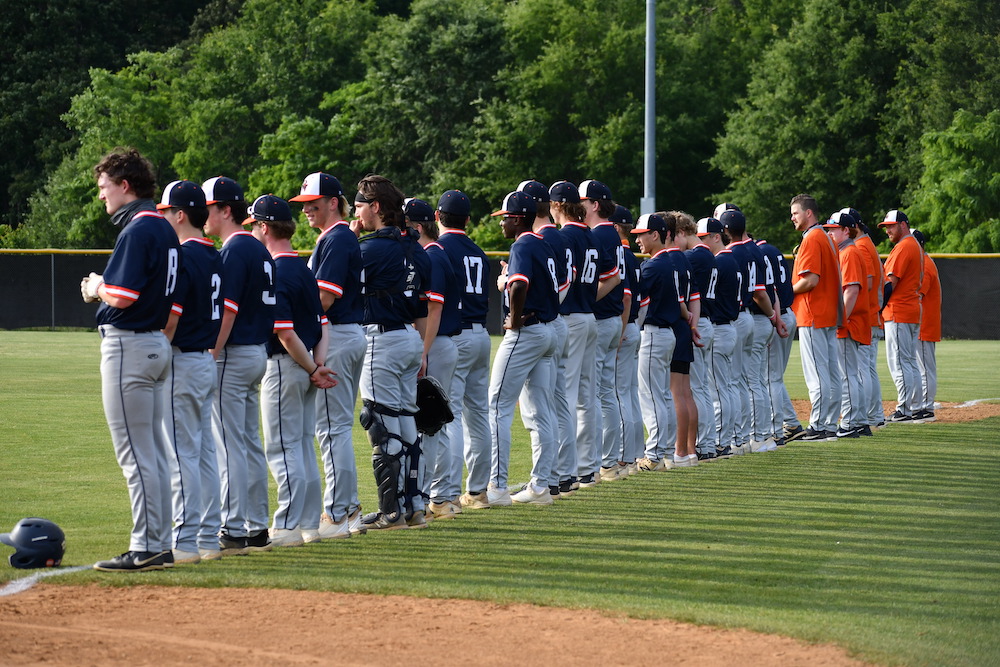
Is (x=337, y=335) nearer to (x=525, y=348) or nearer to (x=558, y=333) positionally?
(x=525, y=348)

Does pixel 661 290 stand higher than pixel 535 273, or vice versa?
pixel 535 273

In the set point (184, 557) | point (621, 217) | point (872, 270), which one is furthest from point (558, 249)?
point (872, 270)

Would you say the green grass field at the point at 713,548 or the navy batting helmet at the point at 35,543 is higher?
the navy batting helmet at the point at 35,543

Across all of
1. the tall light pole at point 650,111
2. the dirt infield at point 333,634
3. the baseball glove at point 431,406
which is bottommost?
the dirt infield at point 333,634

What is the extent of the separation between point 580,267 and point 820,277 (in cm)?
421

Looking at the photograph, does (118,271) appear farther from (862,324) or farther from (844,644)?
(862,324)

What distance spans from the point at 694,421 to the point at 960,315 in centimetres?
2216

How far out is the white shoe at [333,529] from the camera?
7.89 meters

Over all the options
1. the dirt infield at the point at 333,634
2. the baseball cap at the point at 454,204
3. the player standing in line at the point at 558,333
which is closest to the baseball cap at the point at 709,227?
A: the player standing in line at the point at 558,333

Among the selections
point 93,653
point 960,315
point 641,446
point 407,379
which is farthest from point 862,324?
point 960,315

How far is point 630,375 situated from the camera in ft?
36.0

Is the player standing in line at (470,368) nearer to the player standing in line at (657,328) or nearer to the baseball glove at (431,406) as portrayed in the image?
the baseball glove at (431,406)

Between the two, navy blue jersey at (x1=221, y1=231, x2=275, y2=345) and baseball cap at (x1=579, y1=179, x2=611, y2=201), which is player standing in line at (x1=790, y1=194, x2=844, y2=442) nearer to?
baseball cap at (x1=579, y1=179, x2=611, y2=201)

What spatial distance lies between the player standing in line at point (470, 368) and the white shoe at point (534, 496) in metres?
0.30
